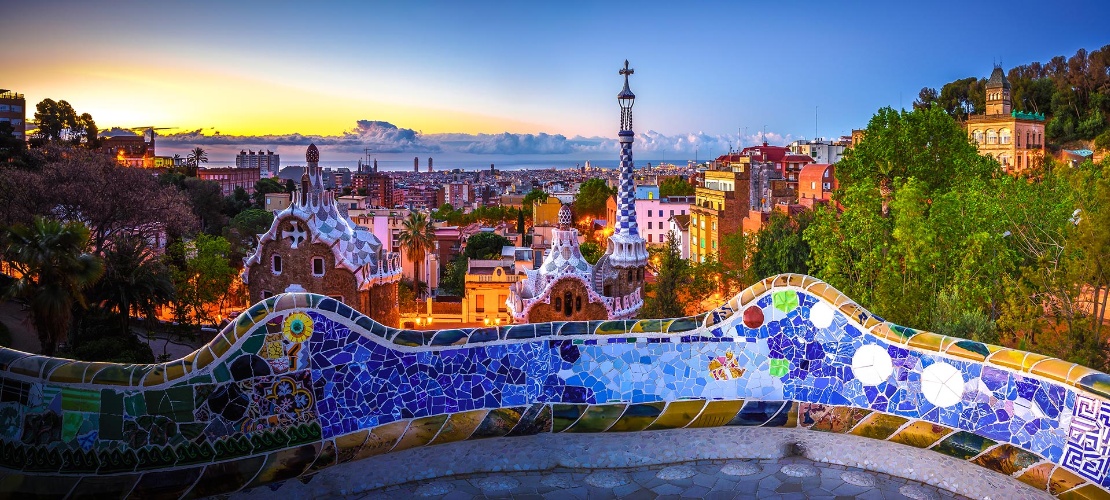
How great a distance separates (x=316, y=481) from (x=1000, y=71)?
5763 centimetres

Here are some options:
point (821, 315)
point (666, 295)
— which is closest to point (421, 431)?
point (821, 315)

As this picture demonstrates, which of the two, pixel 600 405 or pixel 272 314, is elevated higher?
pixel 272 314

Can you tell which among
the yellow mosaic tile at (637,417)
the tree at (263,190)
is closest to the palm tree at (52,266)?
the yellow mosaic tile at (637,417)

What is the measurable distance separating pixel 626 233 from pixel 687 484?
608 inches

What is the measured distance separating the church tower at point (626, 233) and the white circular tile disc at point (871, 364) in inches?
574

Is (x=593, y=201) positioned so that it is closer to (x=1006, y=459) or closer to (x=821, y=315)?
(x=821, y=315)

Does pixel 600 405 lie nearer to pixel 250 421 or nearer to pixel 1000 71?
pixel 250 421

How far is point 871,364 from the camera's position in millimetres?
6652

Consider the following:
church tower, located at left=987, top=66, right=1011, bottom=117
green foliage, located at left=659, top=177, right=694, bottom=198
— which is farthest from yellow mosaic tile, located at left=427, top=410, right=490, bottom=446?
green foliage, located at left=659, top=177, right=694, bottom=198

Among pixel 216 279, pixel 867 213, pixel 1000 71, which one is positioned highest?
pixel 1000 71

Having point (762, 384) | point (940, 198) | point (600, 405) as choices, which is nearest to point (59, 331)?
point (600, 405)

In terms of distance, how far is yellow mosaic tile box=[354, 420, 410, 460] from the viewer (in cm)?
628

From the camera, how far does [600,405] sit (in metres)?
6.76

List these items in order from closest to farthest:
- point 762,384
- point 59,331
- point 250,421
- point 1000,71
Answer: point 250,421 → point 762,384 → point 59,331 → point 1000,71
